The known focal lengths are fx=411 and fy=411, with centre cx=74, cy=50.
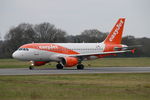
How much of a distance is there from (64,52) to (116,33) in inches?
392

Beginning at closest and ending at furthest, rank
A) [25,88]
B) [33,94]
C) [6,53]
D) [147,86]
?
[33,94] → [25,88] → [147,86] → [6,53]

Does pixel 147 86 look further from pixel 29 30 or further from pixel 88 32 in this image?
pixel 88 32

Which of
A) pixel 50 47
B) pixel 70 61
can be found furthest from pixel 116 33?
pixel 70 61

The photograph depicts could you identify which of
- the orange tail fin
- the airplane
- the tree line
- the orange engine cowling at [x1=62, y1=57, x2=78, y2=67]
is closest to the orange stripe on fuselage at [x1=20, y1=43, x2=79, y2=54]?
the airplane

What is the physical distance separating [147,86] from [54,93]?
744 centimetres

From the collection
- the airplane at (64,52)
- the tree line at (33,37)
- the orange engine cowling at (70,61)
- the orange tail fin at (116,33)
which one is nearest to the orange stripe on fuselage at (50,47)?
the airplane at (64,52)

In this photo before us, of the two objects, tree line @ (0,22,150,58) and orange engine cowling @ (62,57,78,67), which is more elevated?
A: tree line @ (0,22,150,58)

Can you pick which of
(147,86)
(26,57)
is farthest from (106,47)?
(147,86)

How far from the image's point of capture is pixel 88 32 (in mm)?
146625

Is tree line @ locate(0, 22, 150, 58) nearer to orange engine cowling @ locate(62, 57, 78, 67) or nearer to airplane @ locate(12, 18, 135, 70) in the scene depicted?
airplane @ locate(12, 18, 135, 70)

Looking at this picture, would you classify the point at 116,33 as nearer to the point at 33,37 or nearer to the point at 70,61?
the point at 70,61

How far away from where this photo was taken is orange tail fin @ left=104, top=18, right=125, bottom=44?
2377 inches

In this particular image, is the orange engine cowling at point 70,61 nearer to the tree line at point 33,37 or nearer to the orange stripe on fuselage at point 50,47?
the orange stripe on fuselage at point 50,47

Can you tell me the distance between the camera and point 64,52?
180 ft
